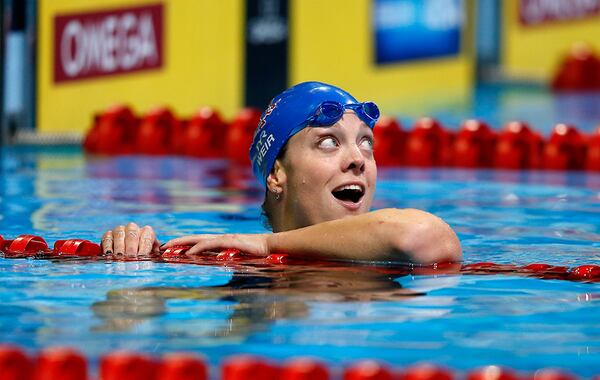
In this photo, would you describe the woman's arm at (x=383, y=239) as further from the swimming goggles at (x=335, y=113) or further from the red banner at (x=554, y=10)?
the red banner at (x=554, y=10)

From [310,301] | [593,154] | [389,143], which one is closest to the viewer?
[310,301]

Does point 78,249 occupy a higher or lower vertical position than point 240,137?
lower

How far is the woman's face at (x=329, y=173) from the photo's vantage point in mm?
4035

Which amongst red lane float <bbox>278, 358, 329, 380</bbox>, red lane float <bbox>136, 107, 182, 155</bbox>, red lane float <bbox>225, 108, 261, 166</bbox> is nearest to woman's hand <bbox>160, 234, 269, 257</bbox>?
red lane float <bbox>278, 358, 329, 380</bbox>

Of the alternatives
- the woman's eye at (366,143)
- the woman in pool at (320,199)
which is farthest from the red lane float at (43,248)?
the woman's eye at (366,143)

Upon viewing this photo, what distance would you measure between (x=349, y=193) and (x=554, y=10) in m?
10.2

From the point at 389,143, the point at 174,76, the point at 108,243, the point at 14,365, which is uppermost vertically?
the point at 174,76

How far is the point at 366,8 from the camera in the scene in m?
10.8

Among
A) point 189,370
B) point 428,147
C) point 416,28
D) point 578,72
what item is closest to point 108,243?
point 189,370

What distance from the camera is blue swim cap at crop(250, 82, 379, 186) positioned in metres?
4.17

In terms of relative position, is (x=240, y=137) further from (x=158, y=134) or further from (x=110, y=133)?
(x=110, y=133)

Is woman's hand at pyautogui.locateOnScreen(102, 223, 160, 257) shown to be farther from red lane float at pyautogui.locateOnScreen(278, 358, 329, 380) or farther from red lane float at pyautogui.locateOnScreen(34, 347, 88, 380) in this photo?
red lane float at pyautogui.locateOnScreen(278, 358, 329, 380)

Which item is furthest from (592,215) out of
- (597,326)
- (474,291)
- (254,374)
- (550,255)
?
(254,374)

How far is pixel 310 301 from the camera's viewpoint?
346cm
